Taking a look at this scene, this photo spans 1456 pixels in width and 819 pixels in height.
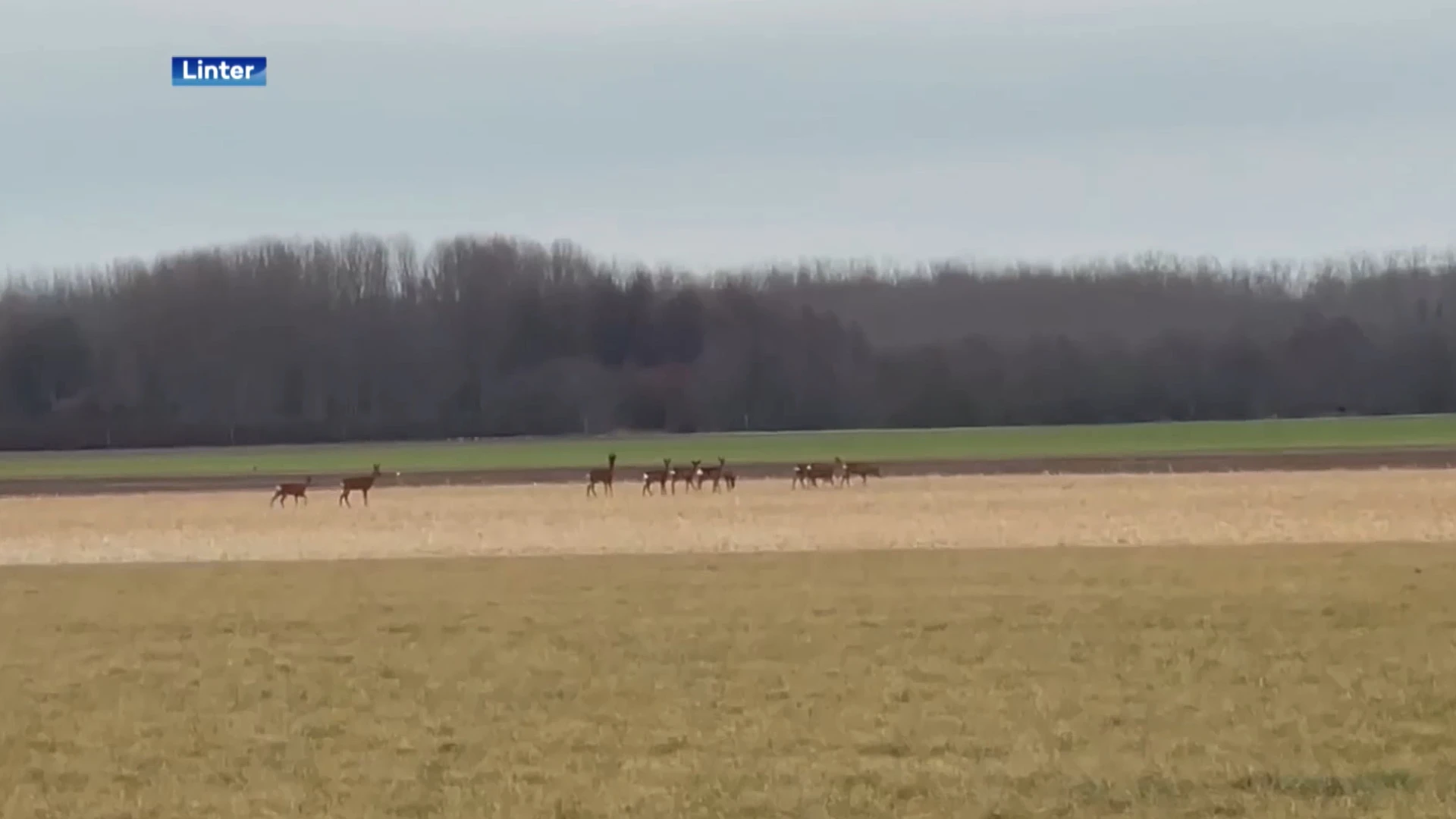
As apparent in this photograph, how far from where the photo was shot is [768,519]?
30.2 metres

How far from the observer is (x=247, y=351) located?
114000mm

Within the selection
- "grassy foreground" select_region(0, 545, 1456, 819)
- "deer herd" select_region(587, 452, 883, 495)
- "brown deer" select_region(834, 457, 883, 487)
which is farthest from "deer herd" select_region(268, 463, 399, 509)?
"grassy foreground" select_region(0, 545, 1456, 819)

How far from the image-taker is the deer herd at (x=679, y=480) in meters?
40.4

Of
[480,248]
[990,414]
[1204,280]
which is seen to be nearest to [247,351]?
[480,248]

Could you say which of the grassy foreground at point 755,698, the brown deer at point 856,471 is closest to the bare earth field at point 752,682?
the grassy foreground at point 755,698

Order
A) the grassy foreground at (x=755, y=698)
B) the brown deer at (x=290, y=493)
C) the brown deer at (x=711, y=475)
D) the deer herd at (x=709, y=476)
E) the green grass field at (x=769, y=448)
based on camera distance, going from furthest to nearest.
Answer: the green grass field at (x=769, y=448), the brown deer at (x=711, y=475), the deer herd at (x=709, y=476), the brown deer at (x=290, y=493), the grassy foreground at (x=755, y=698)

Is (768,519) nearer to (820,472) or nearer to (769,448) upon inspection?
(820,472)

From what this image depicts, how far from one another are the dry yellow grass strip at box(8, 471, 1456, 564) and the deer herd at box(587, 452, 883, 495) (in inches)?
24.9

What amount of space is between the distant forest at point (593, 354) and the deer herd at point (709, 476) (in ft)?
185

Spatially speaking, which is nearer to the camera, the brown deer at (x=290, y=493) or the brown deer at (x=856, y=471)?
the brown deer at (x=290, y=493)

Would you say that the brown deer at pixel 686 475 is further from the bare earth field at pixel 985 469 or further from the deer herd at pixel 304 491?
the deer herd at pixel 304 491

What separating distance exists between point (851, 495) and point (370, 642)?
2525 centimetres

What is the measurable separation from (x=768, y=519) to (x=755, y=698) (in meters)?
19.7

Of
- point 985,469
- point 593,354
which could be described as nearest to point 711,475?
point 985,469
